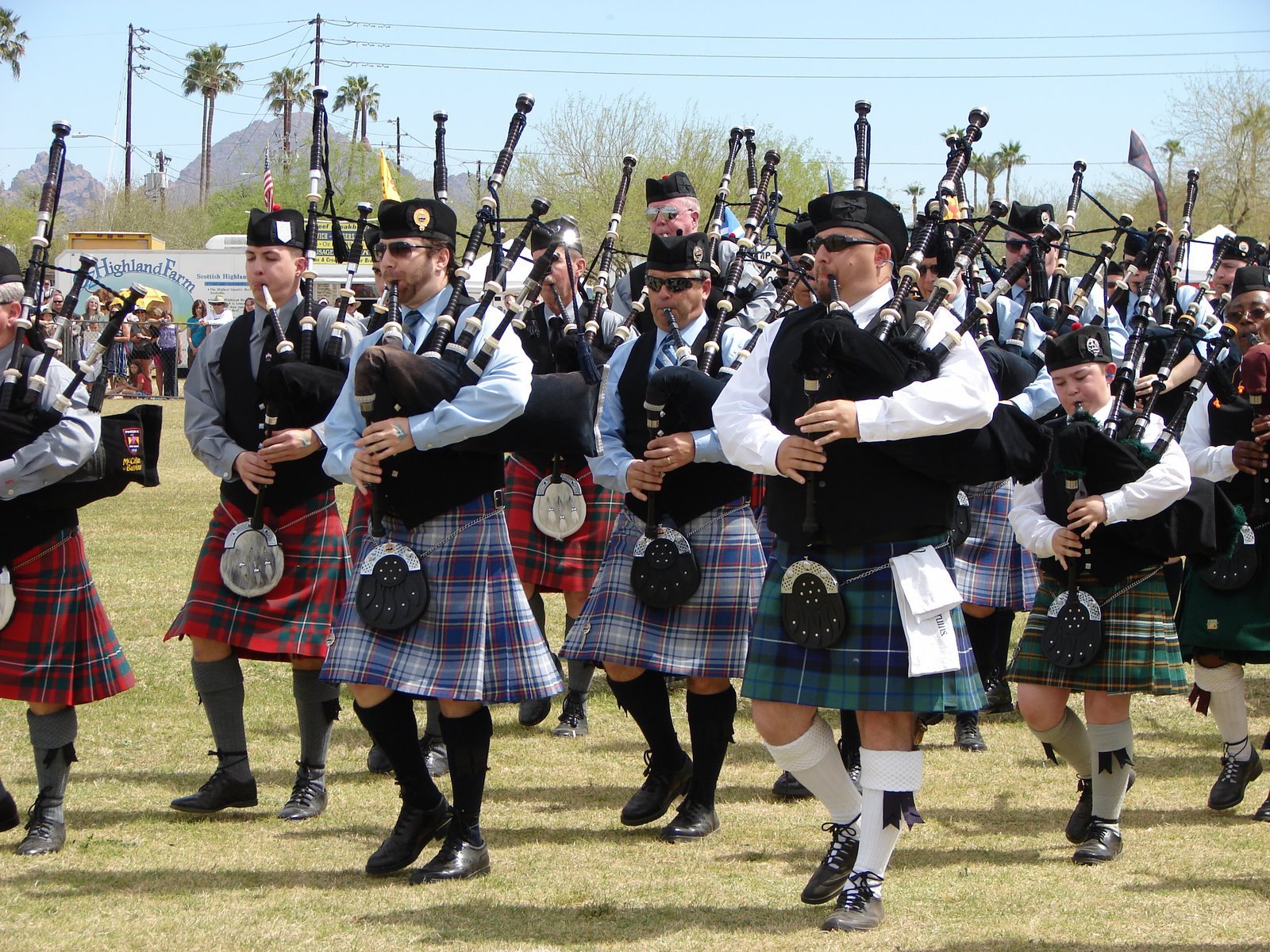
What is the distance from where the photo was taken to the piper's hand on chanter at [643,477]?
4066 millimetres

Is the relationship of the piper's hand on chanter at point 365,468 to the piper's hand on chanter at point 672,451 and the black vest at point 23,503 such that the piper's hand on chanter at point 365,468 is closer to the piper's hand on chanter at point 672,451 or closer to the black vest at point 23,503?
the piper's hand on chanter at point 672,451

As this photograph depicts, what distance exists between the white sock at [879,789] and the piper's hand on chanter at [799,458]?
25.4 inches

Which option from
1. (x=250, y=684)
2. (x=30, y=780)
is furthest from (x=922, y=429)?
(x=250, y=684)

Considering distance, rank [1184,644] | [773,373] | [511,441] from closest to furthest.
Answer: [773,373] → [511,441] → [1184,644]

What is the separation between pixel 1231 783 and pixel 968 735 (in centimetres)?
99

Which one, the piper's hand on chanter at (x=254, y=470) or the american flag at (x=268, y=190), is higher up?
the american flag at (x=268, y=190)

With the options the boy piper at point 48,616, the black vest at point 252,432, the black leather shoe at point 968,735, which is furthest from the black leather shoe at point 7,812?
the black leather shoe at point 968,735

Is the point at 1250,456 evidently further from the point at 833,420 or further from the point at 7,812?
the point at 7,812

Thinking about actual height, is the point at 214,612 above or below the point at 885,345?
below

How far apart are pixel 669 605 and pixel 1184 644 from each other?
1.65 m

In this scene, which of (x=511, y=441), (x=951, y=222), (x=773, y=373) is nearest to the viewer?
(x=773, y=373)

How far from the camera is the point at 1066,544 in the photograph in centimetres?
379

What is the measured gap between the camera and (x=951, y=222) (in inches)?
156

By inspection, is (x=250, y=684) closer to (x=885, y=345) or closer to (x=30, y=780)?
(x=30, y=780)
